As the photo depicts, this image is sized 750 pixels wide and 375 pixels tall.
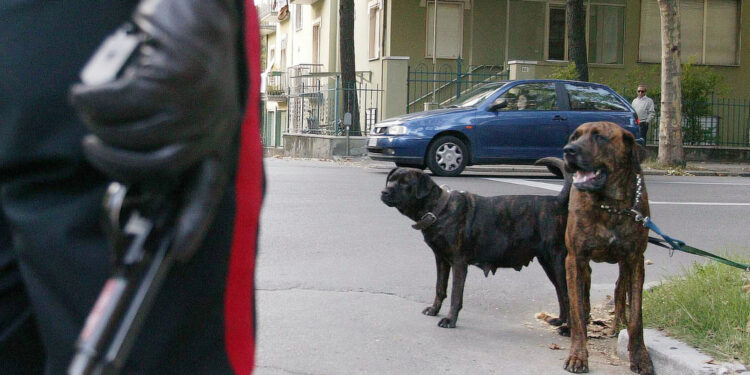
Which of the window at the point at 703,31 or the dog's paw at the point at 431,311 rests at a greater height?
the window at the point at 703,31

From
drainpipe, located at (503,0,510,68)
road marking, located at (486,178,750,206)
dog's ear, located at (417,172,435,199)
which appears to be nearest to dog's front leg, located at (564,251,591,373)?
dog's ear, located at (417,172,435,199)

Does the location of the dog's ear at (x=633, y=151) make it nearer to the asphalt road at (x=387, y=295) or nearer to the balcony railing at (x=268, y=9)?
the asphalt road at (x=387, y=295)

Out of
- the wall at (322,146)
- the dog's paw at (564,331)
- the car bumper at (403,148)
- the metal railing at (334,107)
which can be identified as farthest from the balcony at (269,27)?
the dog's paw at (564,331)

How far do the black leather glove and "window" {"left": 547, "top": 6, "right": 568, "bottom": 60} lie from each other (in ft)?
83.1

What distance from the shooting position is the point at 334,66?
102 feet

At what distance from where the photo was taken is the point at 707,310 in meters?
4.39

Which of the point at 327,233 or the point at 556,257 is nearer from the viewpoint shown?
the point at 556,257

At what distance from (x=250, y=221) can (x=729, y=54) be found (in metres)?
26.6

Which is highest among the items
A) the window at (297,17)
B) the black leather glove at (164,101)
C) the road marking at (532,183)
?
the window at (297,17)

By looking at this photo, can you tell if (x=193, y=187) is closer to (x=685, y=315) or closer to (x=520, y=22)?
(x=685, y=315)

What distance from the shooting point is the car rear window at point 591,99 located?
15.1 metres

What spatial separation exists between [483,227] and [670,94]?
14.5 metres

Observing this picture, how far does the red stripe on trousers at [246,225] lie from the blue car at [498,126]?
1303 cm

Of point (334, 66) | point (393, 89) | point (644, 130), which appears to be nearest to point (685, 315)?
point (644, 130)
